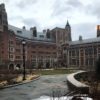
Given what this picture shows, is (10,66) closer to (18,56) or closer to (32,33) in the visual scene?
(18,56)

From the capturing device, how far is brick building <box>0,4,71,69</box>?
85.5m

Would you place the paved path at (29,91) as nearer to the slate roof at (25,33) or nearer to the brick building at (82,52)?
the slate roof at (25,33)

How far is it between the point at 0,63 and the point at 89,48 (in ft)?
139

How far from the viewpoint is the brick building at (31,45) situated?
85500 mm

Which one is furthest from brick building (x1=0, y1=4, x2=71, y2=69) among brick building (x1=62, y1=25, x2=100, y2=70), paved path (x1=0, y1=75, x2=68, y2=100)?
paved path (x1=0, y1=75, x2=68, y2=100)

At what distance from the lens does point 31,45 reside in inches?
4181

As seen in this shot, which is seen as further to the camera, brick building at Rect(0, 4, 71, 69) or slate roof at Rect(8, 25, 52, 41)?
slate roof at Rect(8, 25, 52, 41)

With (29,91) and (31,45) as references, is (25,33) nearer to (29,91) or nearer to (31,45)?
(31,45)

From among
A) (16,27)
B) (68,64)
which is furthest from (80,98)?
(68,64)

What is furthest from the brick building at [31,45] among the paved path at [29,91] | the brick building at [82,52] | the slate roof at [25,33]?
the paved path at [29,91]

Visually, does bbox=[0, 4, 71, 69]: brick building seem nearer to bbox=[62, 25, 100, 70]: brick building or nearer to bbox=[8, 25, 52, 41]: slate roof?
bbox=[8, 25, 52, 41]: slate roof

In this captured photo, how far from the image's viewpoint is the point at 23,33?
106 m

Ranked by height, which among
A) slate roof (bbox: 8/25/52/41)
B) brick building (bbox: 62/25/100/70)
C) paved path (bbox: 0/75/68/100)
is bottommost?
paved path (bbox: 0/75/68/100)

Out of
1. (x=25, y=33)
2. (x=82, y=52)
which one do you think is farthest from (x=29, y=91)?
(x=82, y=52)
